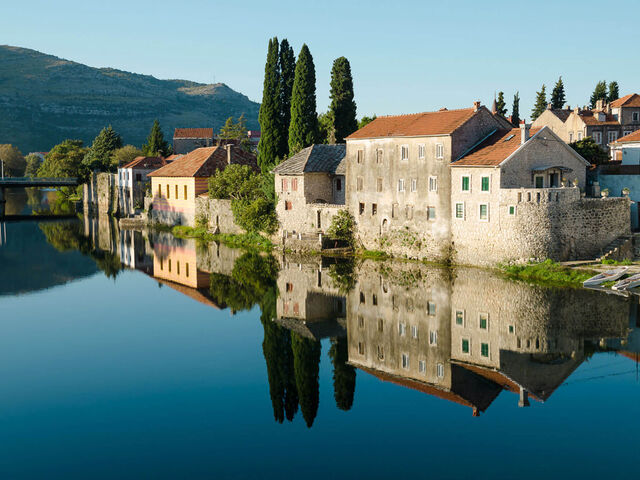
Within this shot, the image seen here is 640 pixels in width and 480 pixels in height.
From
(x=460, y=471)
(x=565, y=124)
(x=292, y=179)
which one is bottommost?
(x=460, y=471)

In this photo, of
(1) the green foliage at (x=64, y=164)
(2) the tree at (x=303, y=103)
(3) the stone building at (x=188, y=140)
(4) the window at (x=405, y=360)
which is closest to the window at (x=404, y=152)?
(2) the tree at (x=303, y=103)

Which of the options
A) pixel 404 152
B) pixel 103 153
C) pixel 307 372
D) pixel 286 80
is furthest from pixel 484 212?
pixel 103 153

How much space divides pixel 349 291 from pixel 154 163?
168 feet

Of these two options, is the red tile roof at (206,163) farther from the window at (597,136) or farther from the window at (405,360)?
the window at (405,360)

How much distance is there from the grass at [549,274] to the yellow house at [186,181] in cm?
3252

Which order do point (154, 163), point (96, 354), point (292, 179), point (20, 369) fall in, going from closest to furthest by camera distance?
1. point (20, 369)
2. point (96, 354)
3. point (292, 179)
4. point (154, 163)

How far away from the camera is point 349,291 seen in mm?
31219

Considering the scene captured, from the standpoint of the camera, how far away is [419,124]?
40.2m

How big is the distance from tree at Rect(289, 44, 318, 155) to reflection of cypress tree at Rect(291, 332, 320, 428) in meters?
29.0

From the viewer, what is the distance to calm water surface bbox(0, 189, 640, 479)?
1455 centimetres

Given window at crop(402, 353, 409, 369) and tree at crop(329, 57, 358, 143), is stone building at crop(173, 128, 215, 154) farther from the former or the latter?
window at crop(402, 353, 409, 369)

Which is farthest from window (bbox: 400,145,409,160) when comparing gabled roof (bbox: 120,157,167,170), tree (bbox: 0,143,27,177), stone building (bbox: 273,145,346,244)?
tree (bbox: 0,143,27,177)

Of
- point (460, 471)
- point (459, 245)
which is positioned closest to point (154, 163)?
point (459, 245)

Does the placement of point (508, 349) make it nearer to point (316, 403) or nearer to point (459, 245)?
point (316, 403)
